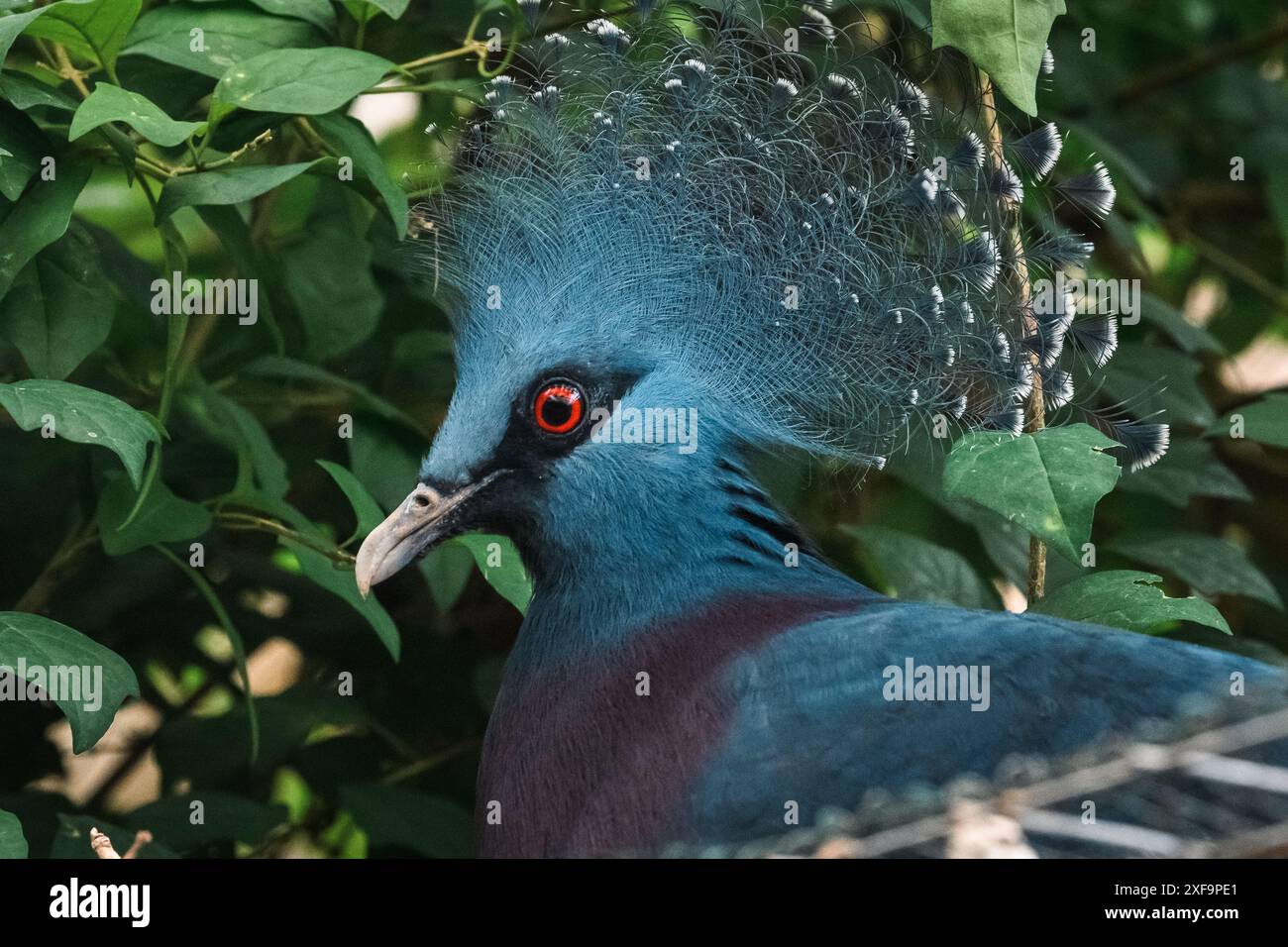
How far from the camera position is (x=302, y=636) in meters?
2.69

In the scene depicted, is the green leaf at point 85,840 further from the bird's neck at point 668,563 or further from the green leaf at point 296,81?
the green leaf at point 296,81

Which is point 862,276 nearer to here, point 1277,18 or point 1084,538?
point 1084,538

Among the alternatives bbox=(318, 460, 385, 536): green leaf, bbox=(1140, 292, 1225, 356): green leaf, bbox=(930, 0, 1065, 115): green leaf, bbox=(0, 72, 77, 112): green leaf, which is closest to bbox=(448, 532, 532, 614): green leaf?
bbox=(318, 460, 385, 536): green leaf

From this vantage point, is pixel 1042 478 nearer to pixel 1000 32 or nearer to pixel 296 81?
pixel 1000 32

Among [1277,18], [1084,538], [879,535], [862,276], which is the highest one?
[1277,18]

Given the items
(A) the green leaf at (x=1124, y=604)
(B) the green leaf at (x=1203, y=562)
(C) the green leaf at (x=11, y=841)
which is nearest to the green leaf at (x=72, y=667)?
(C) the green leaf at (x=11, y=841)

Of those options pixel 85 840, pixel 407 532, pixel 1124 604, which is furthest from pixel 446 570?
pixel 1124 604

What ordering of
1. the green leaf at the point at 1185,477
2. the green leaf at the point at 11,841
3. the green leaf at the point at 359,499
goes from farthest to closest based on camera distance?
the green leaf at the point at 1185,477
the green leaf at the point at 359,499
the green leaf at the point at 11,841

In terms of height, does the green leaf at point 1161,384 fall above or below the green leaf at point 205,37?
below

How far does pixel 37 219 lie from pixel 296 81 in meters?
0.35

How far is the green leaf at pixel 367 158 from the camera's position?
1.80m

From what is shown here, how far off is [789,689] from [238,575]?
4.06ft

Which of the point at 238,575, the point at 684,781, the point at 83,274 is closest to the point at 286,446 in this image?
the point at 238,575
